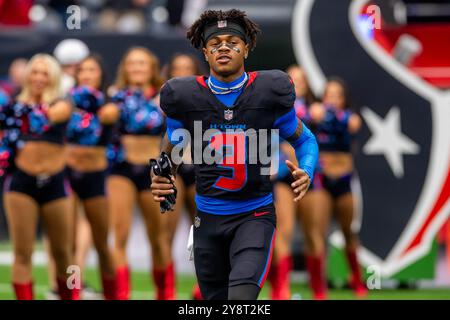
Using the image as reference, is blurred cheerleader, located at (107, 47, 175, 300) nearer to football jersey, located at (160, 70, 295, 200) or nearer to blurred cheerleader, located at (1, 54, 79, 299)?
blurred cheerleader, located at (1, 54, 79, 299)

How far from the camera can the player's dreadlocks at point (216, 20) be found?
21.1 ft

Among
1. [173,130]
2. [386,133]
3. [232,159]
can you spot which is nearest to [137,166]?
[386,133]

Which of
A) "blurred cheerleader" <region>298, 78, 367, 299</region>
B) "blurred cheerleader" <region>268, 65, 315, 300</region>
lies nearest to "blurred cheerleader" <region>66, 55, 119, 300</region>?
"blurred cheerleader" <region>268, 65, 315, 300</region>

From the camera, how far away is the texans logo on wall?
11.6 meters

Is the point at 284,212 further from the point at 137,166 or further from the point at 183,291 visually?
the point at 137,166

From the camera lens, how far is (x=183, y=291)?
11.4m

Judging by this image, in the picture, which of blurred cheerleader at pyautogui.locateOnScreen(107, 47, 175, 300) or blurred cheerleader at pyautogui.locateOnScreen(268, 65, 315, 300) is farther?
blurred cheerleader at pyautogui.locateOnScreen(268, 65, 315, 300)

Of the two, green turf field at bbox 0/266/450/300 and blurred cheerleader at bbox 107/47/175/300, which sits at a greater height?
blurred cheerleader at bbox 107/47/175/300

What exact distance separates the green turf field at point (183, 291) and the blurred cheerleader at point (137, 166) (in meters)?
0.67

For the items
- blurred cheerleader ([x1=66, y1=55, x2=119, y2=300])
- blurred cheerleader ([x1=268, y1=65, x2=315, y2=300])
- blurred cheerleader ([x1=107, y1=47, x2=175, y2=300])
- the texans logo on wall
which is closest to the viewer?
blurred cheerleader ([x1=66, y1=55, x2=119, y2=300])

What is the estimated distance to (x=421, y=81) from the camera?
11695mm

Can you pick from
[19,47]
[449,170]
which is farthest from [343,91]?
[19,47]

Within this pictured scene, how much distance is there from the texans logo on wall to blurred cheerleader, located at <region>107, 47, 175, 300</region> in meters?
2.21

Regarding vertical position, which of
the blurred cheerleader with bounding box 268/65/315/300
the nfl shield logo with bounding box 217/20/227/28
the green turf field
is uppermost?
the nfl shield logo with bounding box 217/20/227/28
